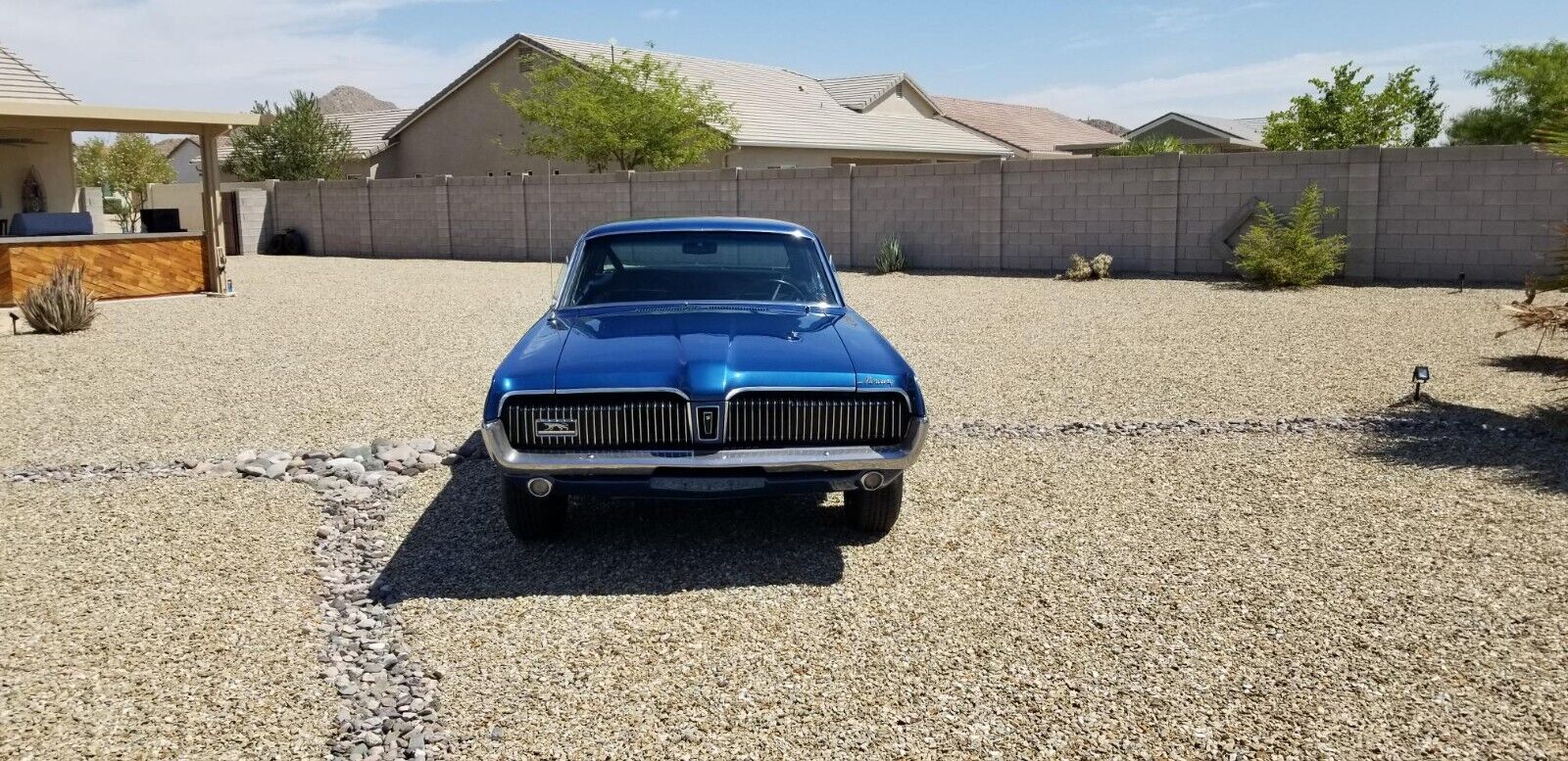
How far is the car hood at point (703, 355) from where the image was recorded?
4852mm

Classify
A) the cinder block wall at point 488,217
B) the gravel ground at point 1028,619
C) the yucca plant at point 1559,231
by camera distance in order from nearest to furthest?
the gravel ground at point 1028,619
the yucca plant at point 1559,231
the cinder block wall at point 488,217

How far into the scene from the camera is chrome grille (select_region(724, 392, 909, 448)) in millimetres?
4910

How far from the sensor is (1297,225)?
55.5ft

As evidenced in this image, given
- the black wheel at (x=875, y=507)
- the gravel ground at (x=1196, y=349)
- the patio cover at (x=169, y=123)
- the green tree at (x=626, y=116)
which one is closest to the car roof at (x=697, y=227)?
the black wheel at (x=875, y=507)

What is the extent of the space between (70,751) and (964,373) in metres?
7.84

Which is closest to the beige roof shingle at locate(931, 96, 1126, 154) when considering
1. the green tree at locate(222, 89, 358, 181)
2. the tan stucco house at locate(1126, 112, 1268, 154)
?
the tan stucco house at locate(1126, 112, 1268, 154)

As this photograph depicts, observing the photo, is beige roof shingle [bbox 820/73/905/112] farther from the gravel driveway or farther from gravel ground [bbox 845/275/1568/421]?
the gravel driveway

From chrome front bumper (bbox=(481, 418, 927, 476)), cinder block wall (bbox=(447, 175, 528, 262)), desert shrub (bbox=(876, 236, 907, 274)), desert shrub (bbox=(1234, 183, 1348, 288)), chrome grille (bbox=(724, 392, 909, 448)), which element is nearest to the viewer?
chrome front bumper (bbox=(481, 418, 927, 476))

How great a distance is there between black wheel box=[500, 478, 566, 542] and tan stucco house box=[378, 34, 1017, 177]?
85.2 ft

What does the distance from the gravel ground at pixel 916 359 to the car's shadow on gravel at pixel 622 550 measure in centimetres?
211

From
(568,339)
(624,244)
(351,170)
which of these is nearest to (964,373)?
(624,244)

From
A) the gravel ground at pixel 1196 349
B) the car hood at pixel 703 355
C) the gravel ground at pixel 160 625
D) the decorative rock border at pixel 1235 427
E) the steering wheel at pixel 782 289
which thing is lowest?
the gravel ground at pixel 160 625

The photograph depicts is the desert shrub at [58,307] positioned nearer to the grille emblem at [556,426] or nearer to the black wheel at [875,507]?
the grille emblem at [556,426]

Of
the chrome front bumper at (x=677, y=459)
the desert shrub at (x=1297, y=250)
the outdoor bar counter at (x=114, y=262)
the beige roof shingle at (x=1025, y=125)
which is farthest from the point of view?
the beige roof shingle at (x=1025, y=125)
